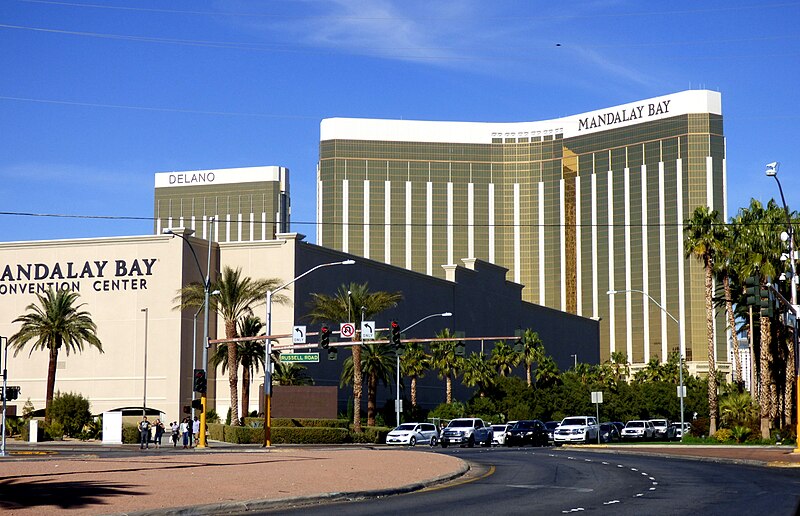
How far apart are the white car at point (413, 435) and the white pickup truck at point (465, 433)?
2.39ft

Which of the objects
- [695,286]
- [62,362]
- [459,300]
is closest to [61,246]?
[62,362]

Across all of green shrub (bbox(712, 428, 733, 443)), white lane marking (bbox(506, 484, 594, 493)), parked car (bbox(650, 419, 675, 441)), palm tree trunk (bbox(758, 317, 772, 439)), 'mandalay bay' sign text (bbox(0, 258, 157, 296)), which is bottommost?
parked car (bbox(650, 419, 675, 441))

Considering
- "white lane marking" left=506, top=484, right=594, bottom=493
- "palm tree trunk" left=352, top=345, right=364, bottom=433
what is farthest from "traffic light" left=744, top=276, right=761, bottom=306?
"palm tree trunk" left=352, top=345, right=364, bottom=433

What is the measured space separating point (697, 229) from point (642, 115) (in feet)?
449

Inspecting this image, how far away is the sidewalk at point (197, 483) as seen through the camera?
19469mm

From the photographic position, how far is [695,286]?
195 metres

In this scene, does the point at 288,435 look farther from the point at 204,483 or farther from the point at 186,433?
the point at 204,483

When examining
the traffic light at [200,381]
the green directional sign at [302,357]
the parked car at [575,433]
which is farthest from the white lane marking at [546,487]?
the parked car at [575,433]

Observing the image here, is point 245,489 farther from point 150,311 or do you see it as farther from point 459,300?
point 459,300

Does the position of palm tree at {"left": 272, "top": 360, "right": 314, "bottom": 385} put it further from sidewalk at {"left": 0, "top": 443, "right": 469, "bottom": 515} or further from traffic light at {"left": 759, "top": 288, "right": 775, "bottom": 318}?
traffic light at {"left": 759, "top": 288, "right": 775, "bottom": 318}

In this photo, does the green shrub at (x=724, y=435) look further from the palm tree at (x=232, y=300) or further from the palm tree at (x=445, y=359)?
the palm tree at (x=445, y=359)

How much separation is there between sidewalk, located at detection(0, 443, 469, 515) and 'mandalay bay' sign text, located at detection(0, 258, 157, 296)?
60077mm

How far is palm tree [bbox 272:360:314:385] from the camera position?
87338 mm

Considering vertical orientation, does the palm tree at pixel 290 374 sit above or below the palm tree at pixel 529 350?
below
